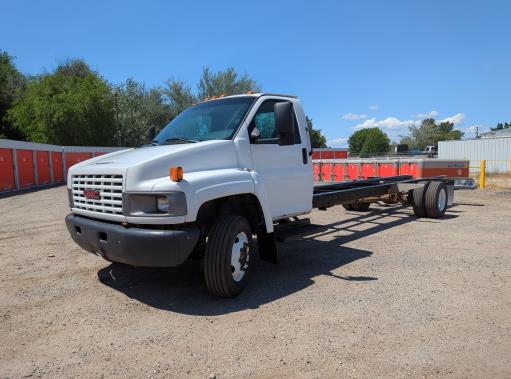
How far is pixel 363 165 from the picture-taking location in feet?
52.2

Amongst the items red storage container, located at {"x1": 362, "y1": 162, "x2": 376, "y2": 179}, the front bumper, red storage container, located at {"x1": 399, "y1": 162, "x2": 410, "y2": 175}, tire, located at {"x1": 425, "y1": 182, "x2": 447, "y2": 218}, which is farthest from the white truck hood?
red storage container, located at {"x1": 362, "y1": 162, "x2": 376, "y2": 179}

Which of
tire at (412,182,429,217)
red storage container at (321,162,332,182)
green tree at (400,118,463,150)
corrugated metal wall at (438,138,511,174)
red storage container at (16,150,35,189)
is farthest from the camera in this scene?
green tree at (400,118,463,150)

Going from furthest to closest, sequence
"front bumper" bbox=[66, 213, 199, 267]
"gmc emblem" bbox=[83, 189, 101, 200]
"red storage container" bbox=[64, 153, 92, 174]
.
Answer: "red storage container" bbox=[64, 153, 92, 174], "gmc emblem" bbox=[83, 189, 101, 200], "front bumper" bbox=[66, 213, 199, 267]

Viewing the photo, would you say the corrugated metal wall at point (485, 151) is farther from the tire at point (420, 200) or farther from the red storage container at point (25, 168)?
the red storage container at point (25, 168)

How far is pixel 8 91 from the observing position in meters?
46.8

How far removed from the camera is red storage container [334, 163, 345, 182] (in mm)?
17145

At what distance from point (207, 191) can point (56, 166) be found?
25.9m

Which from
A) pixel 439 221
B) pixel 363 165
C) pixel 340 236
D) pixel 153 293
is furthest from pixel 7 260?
pixel 363 165

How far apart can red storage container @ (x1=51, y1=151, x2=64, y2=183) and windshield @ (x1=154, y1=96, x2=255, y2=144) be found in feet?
77.8

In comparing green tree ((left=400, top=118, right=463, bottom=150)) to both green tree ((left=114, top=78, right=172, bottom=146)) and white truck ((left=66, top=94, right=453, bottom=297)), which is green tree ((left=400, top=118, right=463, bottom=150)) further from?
white truck ((left=66, top=94, right=453, bottom=297))

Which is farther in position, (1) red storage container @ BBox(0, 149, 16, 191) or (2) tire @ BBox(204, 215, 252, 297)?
(1) red storage container @ BBox(0, 149, 16, 191)

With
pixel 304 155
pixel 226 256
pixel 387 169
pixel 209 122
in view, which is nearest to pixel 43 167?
pixel 387 169

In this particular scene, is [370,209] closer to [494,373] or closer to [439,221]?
[439,221]

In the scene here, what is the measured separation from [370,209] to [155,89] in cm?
3981
